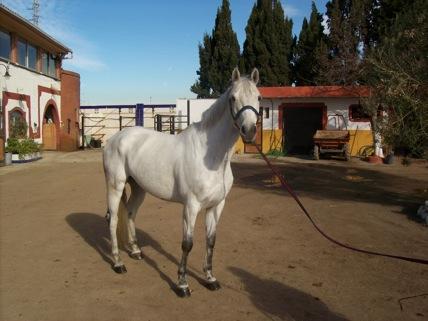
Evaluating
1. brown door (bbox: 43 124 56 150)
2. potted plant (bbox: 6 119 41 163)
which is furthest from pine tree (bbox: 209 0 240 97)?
potted plant (bbox: 6 119 41 163)

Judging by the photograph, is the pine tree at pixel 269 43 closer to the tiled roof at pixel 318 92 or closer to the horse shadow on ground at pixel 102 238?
the tiled roof at pixel 318 92

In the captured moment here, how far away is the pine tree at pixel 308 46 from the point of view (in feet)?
91.8

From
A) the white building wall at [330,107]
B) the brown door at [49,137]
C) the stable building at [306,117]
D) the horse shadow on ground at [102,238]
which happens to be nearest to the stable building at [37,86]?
the brown door at [49,137]

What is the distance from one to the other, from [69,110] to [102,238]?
66.7 ft

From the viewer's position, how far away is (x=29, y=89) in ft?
65.1

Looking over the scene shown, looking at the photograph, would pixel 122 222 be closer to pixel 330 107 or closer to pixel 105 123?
pixel 330 107

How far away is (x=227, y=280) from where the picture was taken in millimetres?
4520

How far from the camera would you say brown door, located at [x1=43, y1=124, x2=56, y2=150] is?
22484 mm

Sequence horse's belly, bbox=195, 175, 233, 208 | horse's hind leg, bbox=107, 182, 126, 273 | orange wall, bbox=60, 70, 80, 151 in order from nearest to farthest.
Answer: horse's belly, bbox=195, 175, 233, 208
horse's hind leg, bbox=107, 182, 126, 273
orange wall, bbox=60, 70, 80, 151

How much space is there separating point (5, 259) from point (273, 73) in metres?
26.6

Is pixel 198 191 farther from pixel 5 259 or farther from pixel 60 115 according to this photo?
pixel 60 115

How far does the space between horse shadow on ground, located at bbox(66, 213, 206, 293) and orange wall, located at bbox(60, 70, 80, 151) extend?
677 inches

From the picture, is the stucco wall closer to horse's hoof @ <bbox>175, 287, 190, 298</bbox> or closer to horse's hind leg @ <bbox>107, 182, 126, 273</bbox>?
horse's hind leg @ <bbox>107, 182, 126, 273</bbox>

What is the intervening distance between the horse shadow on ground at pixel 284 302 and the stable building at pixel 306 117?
1464cm
